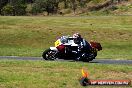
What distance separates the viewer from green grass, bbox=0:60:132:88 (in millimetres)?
14633

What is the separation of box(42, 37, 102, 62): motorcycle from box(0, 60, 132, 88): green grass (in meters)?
4.83

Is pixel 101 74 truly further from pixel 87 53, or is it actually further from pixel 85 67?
pixel 87 53

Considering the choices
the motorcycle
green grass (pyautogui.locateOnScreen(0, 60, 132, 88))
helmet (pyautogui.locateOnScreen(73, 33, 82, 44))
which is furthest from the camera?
the motorcycle

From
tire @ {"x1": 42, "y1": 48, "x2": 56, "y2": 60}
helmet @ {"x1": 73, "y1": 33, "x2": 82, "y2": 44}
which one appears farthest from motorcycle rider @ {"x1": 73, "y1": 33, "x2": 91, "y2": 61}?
tire @ {"x1": 42, "y1": 48, "x2": 56, "y2": 60}

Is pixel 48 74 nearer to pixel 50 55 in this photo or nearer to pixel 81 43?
pixel 50 55

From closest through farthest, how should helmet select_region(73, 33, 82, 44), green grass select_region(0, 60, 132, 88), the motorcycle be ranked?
green grass select_region(0, 60, 132, 88)
helmet select_region(73, 33, 82, 44)
the motorcycle

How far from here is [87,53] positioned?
24.6m

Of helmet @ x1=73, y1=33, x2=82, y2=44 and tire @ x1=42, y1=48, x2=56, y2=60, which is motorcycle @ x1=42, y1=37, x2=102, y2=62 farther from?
helmet @ x1=73, y1=33, x2=82, y2=44

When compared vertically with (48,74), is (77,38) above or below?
above

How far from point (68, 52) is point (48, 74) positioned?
822cm

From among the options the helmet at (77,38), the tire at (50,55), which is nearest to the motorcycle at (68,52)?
the tire at (50,55)

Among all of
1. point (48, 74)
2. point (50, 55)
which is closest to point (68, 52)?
point (50, 55)

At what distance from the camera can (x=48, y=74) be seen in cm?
1639

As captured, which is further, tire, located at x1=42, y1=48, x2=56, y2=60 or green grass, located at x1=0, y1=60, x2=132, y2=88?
tire, located at x1=42, y1=48, x2=56, y2=60
